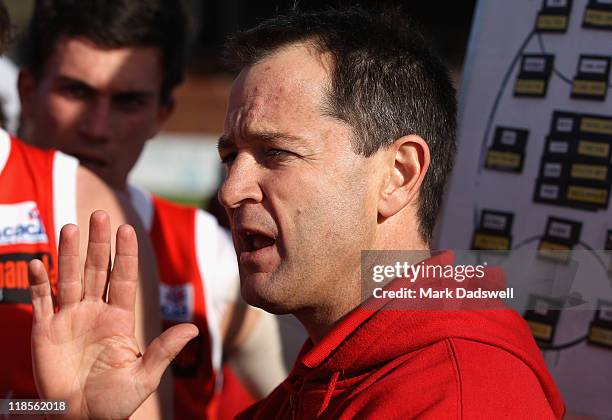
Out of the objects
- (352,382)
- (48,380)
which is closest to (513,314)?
(352,382)

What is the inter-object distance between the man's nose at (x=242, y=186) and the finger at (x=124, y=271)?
21 centimetres

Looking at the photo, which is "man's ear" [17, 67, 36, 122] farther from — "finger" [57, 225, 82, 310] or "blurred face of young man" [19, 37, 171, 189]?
"finger" [57, 225, 82, 310]

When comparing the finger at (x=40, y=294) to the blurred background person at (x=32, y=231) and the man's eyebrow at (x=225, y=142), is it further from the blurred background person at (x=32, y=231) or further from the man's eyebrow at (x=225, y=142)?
the man's eyebrow at (x=225, y=142)

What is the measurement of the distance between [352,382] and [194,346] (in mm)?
1102

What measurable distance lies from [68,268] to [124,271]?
11 cm

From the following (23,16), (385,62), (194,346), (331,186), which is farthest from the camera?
(23,16)

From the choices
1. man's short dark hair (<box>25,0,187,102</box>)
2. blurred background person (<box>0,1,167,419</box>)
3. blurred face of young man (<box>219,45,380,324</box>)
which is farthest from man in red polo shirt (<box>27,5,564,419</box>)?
man's short dark hair (<box>25,0,187,102</box>)

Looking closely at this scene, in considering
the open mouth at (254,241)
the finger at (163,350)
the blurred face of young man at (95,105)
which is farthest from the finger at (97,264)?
the blurred face of young man at (95,105)

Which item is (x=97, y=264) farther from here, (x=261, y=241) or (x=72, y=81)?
(x=72, y=81)

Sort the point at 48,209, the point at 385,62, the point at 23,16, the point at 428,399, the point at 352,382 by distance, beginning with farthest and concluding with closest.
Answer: the point at 23,16 < the point at 48,209 < the point at 385,62 < the point at 352,382 < the point at 428,399

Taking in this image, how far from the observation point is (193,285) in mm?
2586

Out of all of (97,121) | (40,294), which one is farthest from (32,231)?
(97,121)

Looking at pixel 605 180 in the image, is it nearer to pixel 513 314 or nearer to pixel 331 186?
pixel 513 314

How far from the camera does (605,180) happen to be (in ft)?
6.79
